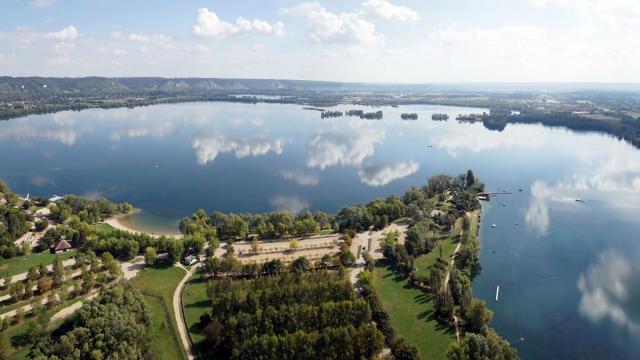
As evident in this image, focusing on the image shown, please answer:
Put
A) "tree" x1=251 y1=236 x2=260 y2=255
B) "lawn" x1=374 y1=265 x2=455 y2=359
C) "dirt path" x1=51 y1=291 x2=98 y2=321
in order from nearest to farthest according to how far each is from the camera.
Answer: "lawn" x1=374 y1=265 x2=455 y2=359 → "dirt path" x1=51 y1=291 x2=98 y2=321 → "tree" x1=251 y1=236 x2=260 y2=255

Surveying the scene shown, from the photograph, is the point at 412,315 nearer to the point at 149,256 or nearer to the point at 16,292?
the point at 149,256

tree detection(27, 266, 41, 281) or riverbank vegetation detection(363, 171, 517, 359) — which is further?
tree detection(27, 266, 41, 281)

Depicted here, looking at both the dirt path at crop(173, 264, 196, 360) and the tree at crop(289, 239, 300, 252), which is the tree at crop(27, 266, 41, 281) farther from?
the tree at crop(289, 239, 300, 252)

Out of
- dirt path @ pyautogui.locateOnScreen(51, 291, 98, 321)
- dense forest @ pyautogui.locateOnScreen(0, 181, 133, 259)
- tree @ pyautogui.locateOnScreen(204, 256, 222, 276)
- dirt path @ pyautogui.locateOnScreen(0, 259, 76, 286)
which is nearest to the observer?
dirt path @ pyautogui.locateOnScreen(51, 291, 98, 321)

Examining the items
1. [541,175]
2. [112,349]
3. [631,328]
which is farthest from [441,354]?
[541,175]

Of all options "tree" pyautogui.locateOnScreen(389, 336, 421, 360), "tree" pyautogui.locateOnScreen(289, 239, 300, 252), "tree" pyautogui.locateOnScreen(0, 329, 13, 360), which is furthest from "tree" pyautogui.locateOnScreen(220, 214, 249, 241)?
"tree" pyautogui.locateOnScreen(389, 336, 421, 360)

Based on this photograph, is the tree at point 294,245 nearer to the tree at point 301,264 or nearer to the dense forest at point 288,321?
the tree at point 301,264
